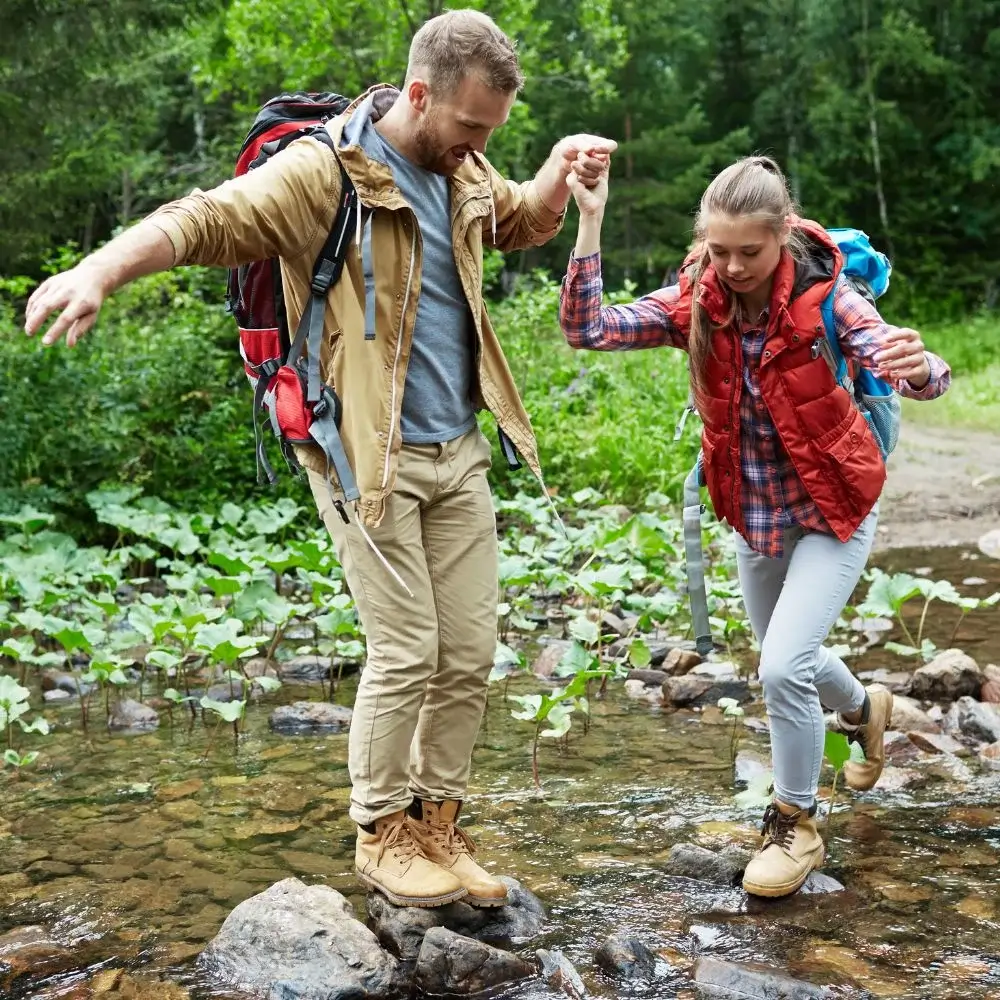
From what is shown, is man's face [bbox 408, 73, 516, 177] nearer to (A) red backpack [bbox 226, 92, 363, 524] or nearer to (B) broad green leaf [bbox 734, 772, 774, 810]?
(A) red backpack [bbox 226, 92, 363, 524]

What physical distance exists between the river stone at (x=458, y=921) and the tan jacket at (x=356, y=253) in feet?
3.13

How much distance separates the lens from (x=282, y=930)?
2863 mm

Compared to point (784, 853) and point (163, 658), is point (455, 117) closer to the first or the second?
point (784, 853)

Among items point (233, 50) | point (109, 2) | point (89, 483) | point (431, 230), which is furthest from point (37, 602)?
point (233, 50)

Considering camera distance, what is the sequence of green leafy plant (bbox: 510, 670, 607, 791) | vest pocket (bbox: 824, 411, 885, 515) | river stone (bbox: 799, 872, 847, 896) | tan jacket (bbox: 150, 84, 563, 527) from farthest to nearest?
green leafy plant (bbox: 510, 670, 607, 791)
river stone (bbox: 799, 872, 847, 896)
vest pocket (bbox: 824, 411, 885, 515)
tan jacket (bbox: 150, 84, 563, 527)

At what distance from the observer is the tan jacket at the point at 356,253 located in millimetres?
2588

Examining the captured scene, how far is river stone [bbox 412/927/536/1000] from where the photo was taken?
278cm

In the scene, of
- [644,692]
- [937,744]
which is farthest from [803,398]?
[644,692]

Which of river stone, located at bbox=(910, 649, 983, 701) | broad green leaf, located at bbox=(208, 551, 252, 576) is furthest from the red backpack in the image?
river stone, located at bbox=(910, 649, 983, 701)

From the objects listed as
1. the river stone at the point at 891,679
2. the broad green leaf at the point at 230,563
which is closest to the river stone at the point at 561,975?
the river stone at the point at 891,679

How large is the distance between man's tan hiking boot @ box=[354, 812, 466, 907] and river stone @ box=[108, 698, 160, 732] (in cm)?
211

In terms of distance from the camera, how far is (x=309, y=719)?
4.88m

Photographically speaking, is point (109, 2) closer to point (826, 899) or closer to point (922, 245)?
point (826, 899)

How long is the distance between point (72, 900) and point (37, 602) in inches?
104
